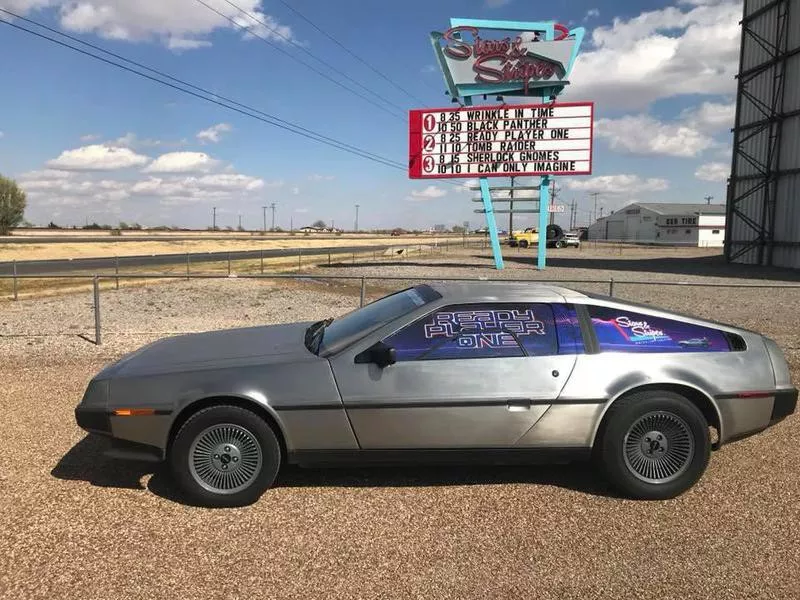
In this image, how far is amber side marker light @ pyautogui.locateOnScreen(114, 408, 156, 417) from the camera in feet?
11.7

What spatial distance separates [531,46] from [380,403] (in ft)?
82.4

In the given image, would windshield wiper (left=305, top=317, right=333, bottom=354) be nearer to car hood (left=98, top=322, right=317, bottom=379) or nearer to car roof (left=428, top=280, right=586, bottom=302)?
car hood (left=98, top=322, right=317, bottom=379)

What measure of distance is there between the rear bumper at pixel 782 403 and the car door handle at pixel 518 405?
1762 millimetres

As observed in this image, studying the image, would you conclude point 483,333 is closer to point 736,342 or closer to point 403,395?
point 403,395

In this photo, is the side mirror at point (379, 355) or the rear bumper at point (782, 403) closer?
the side mirror at point (379, 355)

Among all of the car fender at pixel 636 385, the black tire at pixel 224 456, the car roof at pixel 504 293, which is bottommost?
the black tire at pixel 224 456

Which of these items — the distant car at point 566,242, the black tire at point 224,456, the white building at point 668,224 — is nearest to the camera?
the black tire at point 224,456

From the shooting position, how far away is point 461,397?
3.63 metres

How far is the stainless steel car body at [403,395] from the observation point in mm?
3580

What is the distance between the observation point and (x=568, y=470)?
14.0 feet

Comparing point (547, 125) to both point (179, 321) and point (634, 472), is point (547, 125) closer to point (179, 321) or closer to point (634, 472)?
point (179, 321)

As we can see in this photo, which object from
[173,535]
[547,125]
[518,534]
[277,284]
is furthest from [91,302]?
[547,125]

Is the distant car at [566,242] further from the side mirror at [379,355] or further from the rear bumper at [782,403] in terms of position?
the side mirror at [379,355]

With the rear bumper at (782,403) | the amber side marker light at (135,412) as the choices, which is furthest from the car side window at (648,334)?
the amber side marker light at (135,412)
